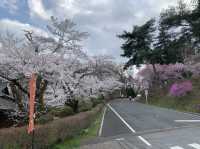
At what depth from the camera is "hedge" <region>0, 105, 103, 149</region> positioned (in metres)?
7.97

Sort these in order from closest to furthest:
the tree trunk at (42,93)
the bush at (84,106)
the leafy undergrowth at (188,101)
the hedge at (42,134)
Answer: the hedge at (42,134)
the tree trunk at (42,93)
the bush at (84,106)
the leafy undergrowth at (188,101)

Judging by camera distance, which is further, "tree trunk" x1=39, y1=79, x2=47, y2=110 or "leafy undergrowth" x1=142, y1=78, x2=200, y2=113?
"leafy undergrowth" x1=142, y1=78, x2=200, y2=113

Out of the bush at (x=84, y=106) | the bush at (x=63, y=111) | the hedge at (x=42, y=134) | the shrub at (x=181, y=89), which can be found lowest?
the bush at (x=84, y=106)

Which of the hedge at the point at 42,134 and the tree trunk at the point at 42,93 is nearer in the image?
the hedge at the point at 42,134

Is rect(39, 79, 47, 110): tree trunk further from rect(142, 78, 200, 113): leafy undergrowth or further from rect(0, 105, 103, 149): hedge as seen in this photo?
rect(142, 78, 200, 113): leafy undergrowth

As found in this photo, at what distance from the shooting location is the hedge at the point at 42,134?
7.97m

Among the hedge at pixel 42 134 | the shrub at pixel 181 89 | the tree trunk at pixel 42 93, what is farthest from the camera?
the shrub at pixel 181 89

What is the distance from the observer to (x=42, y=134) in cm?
985

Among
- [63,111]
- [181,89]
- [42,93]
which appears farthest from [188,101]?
[42,93]

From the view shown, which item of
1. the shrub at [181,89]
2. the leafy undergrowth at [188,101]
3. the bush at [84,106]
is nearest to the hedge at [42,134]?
the bush at [84,106]

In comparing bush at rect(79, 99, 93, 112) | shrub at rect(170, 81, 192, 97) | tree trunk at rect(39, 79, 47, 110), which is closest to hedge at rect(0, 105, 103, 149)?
tree trunk at rect(39, 79, 47, 110)

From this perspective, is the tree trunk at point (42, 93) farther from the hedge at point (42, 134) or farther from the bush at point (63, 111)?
the bush at point (63, 111)

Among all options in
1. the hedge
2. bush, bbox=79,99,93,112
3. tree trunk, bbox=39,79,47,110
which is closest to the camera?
the hedge

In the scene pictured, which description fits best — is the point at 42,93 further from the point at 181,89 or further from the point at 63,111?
the point at 181,89
